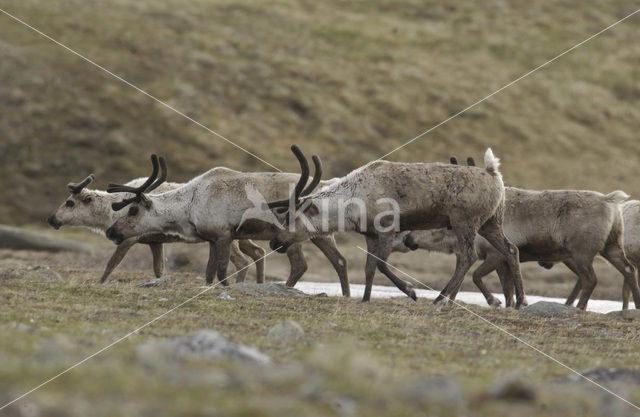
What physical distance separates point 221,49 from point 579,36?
78.3 ft

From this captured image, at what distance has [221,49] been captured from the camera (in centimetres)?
4934

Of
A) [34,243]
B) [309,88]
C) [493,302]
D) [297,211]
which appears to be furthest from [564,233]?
[309,88]

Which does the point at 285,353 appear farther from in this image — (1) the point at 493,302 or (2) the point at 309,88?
(2) the point at 309,88

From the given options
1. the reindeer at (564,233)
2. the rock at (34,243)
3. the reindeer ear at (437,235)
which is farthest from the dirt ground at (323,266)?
the reindeer at (564,233)

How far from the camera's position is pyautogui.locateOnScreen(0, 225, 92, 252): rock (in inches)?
1042

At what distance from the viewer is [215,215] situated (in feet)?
51.3

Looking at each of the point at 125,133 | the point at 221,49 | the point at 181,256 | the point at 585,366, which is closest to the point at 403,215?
the point at 585,366

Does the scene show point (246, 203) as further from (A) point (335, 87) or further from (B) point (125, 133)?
(A) point (335, 87)

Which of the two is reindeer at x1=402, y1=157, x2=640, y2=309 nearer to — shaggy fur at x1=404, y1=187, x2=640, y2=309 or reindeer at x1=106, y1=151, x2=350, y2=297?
shaggy fur at x1=404, y1=187, x2=640, y2=309

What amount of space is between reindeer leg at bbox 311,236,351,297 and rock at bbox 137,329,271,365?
353 inches

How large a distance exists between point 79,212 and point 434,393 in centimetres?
1344

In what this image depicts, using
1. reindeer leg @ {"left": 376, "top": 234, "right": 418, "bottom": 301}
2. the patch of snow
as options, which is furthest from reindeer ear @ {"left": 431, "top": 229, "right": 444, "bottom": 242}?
reindeer leg @ {"left": 376, "top": 234, "right": 418, "bottom": 301}

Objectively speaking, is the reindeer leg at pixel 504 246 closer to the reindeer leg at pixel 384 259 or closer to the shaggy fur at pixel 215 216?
the reindeer leg at pixel 384 259

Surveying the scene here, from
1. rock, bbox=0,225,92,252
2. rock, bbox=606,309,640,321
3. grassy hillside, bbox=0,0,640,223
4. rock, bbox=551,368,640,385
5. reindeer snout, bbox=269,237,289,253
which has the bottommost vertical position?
rock, bbox=0,225,92,252
